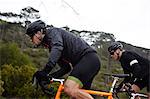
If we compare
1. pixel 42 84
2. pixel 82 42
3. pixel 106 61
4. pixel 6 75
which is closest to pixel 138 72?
pixel 82 42

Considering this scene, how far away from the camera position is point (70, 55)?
4.61m

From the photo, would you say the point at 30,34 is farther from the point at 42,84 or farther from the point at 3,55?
the point at 3,55

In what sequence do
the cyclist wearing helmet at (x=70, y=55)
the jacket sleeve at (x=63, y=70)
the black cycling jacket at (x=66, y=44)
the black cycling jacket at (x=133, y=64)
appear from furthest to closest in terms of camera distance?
the black cycling jacket at (x=133, y=64) → the jacket sleeve at (x=63, y=70) → the black cycling jacket at (x=66, y=44) → the cyclist wearing helmet at (x=70, y=55)

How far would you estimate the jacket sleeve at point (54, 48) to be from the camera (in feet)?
Answer: 13.7

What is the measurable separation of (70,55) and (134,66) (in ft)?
5.31

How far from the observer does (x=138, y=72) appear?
573cm

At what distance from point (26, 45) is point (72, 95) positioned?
47.5m

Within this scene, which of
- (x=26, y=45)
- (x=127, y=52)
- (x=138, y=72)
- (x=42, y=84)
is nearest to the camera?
(x=42, y=84)

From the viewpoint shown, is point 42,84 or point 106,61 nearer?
point 42,84

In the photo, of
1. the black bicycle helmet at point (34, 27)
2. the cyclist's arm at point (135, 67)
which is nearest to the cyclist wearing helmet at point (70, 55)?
the black bicycle helmet at point (34, 27)

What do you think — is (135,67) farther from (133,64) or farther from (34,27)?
(34,27)

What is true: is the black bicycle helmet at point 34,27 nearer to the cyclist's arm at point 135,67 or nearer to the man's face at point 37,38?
the man's face at point 37,38

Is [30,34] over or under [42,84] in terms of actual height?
over

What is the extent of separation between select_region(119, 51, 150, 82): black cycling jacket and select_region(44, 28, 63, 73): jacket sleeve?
178 cm
